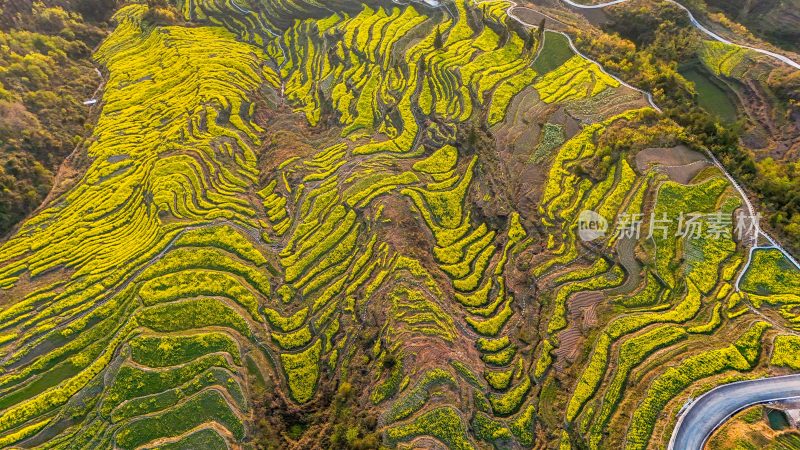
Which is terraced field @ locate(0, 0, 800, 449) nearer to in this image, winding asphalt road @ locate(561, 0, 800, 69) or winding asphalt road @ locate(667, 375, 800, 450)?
winding asphalt road @ locate(667, 375, 800, 450)

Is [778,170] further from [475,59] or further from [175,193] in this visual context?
[175,193]

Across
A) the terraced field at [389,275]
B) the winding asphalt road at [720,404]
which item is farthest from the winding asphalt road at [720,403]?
the terraced field at [389,275]

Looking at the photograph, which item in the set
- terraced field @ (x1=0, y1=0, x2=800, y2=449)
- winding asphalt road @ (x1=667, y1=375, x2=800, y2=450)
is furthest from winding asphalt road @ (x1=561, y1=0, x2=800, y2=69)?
winding asphalt road @ (x1=667, y1=375, x2=800, y2=450)

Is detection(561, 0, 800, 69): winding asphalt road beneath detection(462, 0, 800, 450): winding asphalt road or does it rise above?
above

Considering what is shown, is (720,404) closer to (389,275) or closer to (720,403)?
(720,403)

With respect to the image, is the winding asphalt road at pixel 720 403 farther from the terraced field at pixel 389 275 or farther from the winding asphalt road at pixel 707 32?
the winding asphalt road at pixel 707 32

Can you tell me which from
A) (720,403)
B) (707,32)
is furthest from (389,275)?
(707,32)

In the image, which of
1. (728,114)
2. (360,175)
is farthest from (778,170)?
(360,175)
